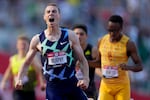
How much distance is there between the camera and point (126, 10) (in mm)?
19875

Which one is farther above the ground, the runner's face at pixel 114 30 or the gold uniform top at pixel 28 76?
the runner's face at pixel 114 30

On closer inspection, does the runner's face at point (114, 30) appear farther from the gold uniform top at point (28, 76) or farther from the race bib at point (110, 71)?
the gold uniform top at point (28, 76)

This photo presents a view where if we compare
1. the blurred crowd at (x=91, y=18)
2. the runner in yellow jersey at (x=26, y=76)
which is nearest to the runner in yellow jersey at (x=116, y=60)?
the runner in yellow jersey at (x=26, y=76)

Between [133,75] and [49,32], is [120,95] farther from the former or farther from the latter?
[133,75]

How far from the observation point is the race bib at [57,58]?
33.9 feet

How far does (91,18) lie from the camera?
1942 cm

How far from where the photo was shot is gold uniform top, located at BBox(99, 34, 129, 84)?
38.7 ft

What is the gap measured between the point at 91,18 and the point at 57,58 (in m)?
9.20

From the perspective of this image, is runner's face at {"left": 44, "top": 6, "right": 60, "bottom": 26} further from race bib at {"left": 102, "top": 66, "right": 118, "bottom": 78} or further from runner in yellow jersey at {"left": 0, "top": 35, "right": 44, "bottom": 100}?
runner in yellow jersey at {"left": 0, "top": 35, "right": 44, "bottom": 100}

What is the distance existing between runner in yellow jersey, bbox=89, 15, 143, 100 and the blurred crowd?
21.7 feet

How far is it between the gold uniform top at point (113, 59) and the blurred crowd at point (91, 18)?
21.7 ft

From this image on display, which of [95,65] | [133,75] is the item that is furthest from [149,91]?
[95,65]

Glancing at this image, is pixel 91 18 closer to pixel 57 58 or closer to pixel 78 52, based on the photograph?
pixel 78 52

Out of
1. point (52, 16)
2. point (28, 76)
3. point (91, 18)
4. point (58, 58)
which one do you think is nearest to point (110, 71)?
point (58, 58)
